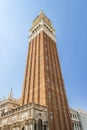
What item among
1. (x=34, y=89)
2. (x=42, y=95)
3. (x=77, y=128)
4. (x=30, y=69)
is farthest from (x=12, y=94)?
(x=77, y=128)

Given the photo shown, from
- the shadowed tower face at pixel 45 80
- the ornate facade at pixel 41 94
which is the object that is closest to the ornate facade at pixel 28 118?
the ornate facade at pixel 41 94

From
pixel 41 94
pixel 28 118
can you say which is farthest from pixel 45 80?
pixel 28 118

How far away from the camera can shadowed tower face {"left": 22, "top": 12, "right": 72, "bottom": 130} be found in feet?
95.5

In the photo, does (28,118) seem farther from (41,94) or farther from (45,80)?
(45,80)

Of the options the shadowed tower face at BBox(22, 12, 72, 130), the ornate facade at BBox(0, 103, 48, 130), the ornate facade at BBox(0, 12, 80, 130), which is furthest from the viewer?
the shadowed tower face at BBox(22, 12, 72, 130)

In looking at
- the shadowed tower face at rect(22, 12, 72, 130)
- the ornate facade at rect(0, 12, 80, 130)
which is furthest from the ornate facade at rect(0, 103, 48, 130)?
the shadowed tower face at rect(22, 12, 72, 130)

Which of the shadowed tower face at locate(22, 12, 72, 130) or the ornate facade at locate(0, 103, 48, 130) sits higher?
the shadowed tower face at locate(22, 12, 72, 130)

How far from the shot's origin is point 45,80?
31.4m

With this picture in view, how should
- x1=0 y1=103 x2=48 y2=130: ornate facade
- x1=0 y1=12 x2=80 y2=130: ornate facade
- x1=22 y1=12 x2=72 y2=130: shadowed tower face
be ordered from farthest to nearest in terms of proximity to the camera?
x1=22 y1=12 x2=72 y2=130: shadowed tower face → x1=0 y1=12 x2=80 y2=130: ornate facade → x1=0 y1=103 x2=48 y2=130: ornate facade

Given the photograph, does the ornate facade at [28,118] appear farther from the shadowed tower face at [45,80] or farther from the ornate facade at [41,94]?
the shadowed tower face at [45,80]

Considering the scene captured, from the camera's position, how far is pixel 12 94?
46656 millimetres

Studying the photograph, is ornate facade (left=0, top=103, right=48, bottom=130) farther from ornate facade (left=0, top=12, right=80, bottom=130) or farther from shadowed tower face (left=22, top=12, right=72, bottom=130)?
shadowed tower face (left=22, top=12, right=72, bottom=130)

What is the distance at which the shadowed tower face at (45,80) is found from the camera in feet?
95.5

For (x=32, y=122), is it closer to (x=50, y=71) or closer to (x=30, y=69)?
(x=50, y=71)
